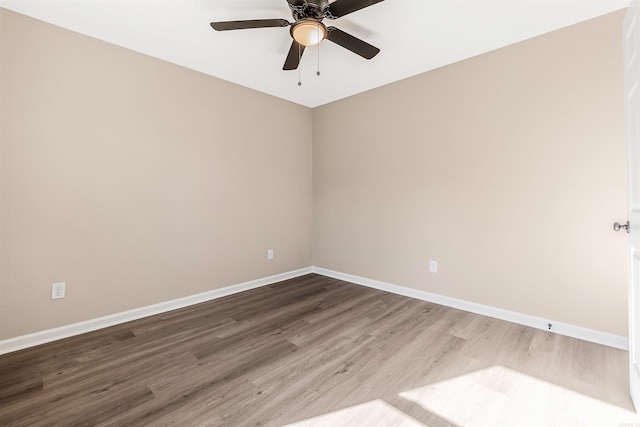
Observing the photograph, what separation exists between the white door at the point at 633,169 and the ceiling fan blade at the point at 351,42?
1.33 meters

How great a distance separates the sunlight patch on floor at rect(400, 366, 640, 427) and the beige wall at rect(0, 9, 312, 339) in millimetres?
2405

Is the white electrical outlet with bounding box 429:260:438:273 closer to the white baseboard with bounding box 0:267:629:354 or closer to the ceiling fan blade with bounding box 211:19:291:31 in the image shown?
the white baseboard with bounding box 0:267:629:354

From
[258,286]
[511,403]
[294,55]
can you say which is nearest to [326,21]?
[294,55]

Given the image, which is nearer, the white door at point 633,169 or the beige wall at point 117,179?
the white door at point 633,169

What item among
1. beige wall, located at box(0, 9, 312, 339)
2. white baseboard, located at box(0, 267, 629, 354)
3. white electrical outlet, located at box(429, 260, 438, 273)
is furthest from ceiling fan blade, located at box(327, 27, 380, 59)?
white baseboard, located at box(0, 267, 629, 354)

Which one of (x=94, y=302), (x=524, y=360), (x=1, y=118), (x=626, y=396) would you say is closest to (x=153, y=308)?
(x=94, y=302)

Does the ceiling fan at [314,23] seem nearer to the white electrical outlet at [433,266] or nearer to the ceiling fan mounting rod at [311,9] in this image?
the ceiling fan mounting rod at [311,9]

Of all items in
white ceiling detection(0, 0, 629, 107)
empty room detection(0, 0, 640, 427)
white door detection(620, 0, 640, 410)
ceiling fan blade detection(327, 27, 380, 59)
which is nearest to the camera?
white door detection(620, 0, 640, 410)

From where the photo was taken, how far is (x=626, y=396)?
1503 millimetres

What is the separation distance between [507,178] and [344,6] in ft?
6.39

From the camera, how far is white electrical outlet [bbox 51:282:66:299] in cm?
214

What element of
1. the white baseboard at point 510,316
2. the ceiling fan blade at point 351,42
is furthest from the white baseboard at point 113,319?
Answer: the ceiling fan blade at point 351,42

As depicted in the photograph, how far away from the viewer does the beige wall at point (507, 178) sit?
205 centimetres

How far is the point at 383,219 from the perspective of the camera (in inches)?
131
